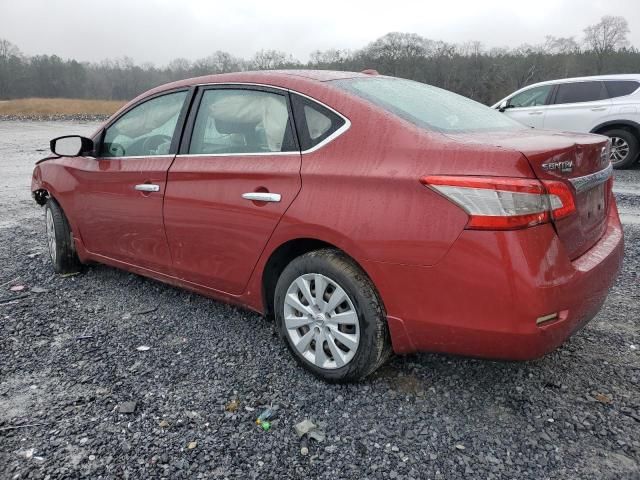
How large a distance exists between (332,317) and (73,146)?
263 cm

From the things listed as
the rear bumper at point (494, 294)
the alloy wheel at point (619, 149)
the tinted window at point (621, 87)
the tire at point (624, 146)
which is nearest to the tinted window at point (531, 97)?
the tinted window at point (621, 87)

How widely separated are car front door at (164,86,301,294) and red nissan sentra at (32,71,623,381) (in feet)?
0.03

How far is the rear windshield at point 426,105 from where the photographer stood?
8.18ft

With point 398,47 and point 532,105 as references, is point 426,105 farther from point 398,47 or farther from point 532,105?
point 398,47

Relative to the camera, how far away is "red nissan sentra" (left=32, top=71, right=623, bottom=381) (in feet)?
6.65

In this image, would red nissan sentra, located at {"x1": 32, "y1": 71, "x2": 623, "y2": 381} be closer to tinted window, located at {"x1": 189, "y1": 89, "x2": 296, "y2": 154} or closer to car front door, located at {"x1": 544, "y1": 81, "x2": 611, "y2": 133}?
tinted window, located at {"x1": 189, "y1": 89, "x2": 296, "y2": 154}

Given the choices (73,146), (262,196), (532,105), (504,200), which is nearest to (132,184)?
(73,146)

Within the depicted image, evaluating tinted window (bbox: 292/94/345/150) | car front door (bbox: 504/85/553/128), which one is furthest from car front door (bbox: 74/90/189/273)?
car front door (bbox: 504/85/553/128)

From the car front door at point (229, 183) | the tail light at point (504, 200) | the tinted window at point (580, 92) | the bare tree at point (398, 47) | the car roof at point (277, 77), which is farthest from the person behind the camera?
the bare tree at point (398, 47)

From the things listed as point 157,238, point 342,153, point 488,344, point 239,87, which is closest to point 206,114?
point 239,87

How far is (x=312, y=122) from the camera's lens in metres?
2.62

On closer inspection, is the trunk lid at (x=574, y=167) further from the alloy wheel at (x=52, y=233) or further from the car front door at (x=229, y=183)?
A: the alloy wheel at (x=52, y=233)

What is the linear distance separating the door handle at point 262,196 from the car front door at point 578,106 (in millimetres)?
8519

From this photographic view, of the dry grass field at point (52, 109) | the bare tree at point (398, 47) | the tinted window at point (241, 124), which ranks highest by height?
the bare tree at point (398, 47)
